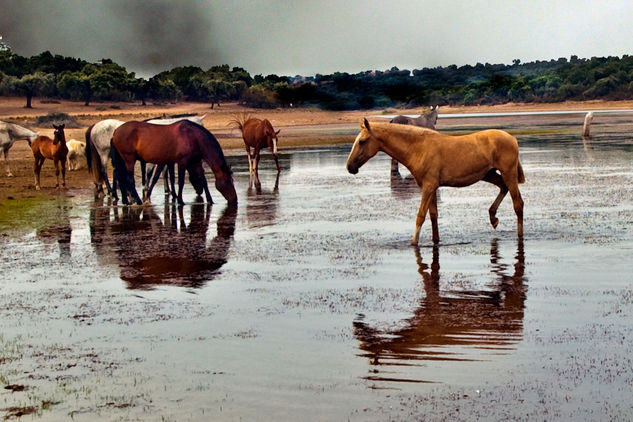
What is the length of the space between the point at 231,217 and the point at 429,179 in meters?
5.11

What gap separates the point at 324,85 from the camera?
59781mm

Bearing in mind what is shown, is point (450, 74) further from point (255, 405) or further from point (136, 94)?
point (255, 405)

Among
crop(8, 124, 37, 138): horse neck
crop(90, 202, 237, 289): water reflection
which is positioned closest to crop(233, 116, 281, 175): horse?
crop(90, 202, 237, 289): water reflection

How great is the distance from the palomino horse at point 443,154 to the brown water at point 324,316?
0.77 metres

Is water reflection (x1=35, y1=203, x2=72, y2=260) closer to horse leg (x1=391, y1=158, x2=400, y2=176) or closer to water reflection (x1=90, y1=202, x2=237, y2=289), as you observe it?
water reflection (x1=90, y1=202, x2=237, y2=289)

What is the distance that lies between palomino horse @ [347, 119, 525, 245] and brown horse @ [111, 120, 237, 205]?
6246 mm

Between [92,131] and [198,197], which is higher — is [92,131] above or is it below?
above

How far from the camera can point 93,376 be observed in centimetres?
709

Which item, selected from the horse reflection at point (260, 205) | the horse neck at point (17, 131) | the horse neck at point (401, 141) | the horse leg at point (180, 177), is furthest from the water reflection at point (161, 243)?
the horse neck at point (17, 131)

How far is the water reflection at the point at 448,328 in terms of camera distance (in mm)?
7289

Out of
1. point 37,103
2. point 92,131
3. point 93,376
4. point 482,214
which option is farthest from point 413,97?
point 93,376

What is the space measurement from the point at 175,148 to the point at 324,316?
35.0ft

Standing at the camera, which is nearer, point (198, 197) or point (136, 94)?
point (198, 197)

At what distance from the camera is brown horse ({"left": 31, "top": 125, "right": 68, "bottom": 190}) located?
78.3 feet
